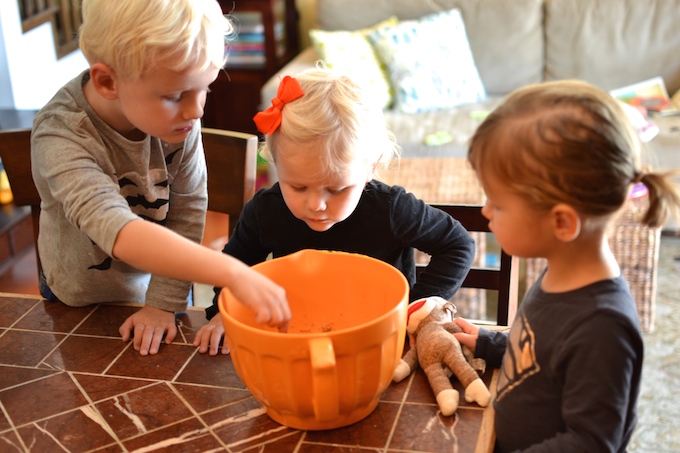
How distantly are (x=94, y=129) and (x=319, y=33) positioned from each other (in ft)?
7.83

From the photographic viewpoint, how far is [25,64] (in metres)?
3.34

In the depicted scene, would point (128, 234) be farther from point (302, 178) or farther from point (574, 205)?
point (574, 205)

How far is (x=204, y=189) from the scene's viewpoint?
4.50 ft

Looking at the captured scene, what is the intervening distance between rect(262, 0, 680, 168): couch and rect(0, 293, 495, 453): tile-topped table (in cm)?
221

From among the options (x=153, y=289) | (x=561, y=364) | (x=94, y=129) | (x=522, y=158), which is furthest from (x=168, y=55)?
(x=561, y=364)

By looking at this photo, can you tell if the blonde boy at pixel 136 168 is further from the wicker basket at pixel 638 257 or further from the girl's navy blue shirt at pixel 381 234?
the wicker basket at pixel 638 257

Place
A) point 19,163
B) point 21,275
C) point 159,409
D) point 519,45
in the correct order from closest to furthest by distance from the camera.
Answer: point 159,409 → point 19,163 → point 21,275 → point 519,45

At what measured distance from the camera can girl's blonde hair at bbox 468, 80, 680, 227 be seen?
2.47ft

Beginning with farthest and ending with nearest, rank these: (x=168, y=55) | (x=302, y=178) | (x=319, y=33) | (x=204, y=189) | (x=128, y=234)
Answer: (x=319, y=33) < (x=204, y=189) < (x=302, y=178) < (x=168, y=55) < (x=128, y=234)

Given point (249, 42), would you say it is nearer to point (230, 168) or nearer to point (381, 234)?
point (230, 168)

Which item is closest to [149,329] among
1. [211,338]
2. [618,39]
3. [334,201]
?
[211,338]

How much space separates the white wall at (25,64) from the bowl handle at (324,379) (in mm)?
2901

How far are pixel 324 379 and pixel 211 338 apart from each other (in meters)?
0.35

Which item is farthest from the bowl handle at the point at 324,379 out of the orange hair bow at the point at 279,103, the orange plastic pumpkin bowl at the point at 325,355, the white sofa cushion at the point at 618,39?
the white sofa cushion at the point at 618,39
